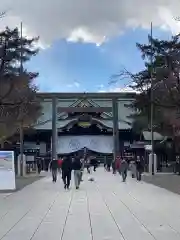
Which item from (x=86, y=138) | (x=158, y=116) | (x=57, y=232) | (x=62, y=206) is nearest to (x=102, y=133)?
(x=86, y=138)

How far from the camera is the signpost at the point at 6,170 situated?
82.9 feet

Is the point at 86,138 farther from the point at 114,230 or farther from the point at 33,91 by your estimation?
the point at 114,230

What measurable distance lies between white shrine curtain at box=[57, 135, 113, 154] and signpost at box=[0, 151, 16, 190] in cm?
7580

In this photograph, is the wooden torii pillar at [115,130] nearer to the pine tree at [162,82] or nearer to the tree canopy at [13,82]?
the pine tree at [162,82]

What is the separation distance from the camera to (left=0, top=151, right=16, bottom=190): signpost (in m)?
25.3

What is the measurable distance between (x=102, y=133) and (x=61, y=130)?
30.8 ft

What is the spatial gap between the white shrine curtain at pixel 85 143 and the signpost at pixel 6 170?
249ft

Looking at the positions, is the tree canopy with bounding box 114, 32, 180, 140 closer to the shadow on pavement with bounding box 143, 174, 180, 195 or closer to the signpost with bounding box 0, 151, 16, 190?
the shadow on pavement with bounding box 143, 174, 180, 195

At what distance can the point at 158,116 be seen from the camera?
5425 centimetres

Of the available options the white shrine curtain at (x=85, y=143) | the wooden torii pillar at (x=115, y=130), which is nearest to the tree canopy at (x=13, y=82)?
the wooden torii pillar at (x=115, y=130)

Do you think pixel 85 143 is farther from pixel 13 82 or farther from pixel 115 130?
pixel 13 82

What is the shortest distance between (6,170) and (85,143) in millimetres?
81022

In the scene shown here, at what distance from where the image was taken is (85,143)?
10619cm

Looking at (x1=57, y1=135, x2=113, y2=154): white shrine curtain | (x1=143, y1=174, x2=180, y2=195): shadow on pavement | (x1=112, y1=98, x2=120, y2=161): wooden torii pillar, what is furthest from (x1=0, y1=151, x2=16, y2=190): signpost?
(x1=57, y1=135, x2=113, y2=154): white shrine curtain
